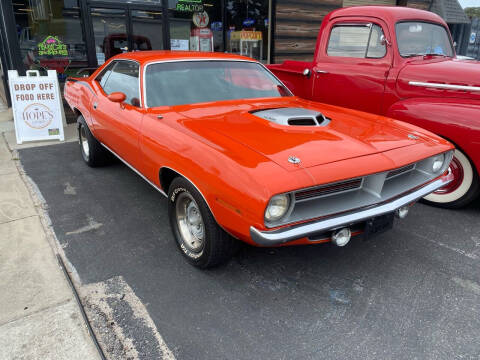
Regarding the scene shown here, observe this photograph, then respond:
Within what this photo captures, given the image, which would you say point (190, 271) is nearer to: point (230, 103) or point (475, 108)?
point (230, 103)

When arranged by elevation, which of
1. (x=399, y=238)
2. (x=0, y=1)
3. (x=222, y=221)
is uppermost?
(x=0, y=1)

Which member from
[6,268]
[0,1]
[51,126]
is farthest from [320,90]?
[0,1]

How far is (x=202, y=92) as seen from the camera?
3.51m

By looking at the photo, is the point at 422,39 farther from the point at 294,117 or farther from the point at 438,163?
the point at 294,117

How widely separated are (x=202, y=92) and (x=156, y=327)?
7.00ft

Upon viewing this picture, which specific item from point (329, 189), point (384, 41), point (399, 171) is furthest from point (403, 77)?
point (329, 189)

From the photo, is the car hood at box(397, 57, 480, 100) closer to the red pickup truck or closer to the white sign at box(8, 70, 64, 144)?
the red pickup truck

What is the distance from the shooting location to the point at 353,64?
4.48 m

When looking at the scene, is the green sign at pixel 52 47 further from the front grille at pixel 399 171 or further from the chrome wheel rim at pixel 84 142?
the front grille at pixel 399 171

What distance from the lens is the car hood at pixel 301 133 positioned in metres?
2.38

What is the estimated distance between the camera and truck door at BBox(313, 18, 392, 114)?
4.27 meters

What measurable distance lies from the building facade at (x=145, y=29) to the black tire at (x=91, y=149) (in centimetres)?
152

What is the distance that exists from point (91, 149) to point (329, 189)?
3.50 meters

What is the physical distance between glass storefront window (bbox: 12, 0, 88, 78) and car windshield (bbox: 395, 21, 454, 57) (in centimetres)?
599
